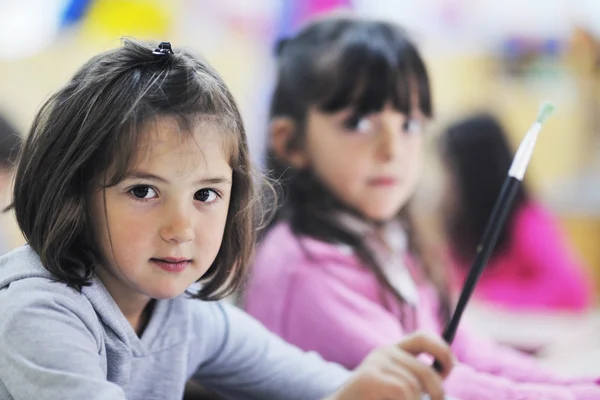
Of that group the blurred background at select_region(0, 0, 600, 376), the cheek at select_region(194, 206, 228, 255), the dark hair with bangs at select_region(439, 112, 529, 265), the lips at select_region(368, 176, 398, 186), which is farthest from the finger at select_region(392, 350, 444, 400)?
the blurred background at select_region(0, 0, 600, 376)

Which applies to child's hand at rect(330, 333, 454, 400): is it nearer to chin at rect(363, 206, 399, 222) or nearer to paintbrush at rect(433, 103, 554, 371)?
paintbrush at rect(433, 103, 554, 371)

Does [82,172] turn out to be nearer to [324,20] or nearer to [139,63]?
[139,63]

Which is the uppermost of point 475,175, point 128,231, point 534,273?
point 128,231

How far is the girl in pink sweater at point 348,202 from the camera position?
54cm

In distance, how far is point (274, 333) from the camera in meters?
0.53

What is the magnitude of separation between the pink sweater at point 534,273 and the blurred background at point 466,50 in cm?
20

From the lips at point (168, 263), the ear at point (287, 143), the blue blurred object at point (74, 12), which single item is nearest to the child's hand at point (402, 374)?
the lips at point (168, 263)

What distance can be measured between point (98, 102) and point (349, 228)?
0.28m

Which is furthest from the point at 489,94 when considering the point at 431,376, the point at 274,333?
the point at 431,376

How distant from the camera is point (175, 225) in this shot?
0.37m

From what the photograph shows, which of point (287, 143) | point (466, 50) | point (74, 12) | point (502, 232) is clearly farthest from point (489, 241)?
point (466, 50)

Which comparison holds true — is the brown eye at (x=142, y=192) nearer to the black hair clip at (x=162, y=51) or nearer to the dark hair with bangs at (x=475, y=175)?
the black hair clip at (x=162, y=51)

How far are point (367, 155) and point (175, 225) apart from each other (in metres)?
0.24

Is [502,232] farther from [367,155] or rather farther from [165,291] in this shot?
[165,291]
